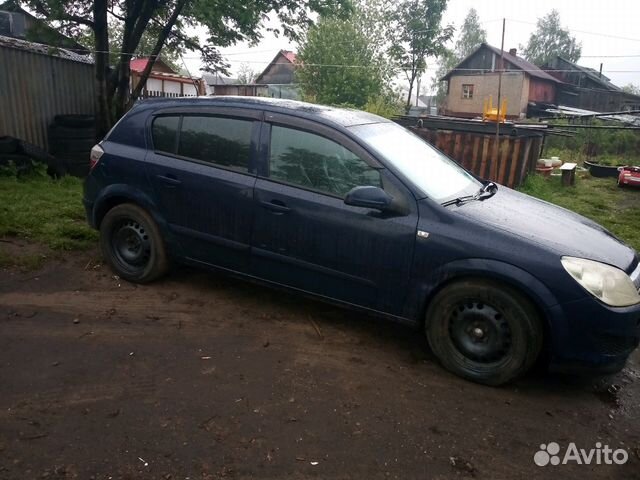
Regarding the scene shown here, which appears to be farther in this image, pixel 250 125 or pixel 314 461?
pixel 250 125

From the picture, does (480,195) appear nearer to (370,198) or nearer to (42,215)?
(370,198)

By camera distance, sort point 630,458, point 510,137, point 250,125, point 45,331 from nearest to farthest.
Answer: point 630,458
point 45,331
point 250,125
point 510,137

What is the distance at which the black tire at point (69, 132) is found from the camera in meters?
8.89

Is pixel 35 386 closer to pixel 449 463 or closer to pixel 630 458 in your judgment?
pixel 449 463

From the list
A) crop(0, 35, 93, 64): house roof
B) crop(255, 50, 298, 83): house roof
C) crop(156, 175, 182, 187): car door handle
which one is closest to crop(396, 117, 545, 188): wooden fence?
crop(156, 175, 182, 187): car door handle

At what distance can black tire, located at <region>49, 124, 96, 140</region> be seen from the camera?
8.89 meters

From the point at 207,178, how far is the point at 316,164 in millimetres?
924

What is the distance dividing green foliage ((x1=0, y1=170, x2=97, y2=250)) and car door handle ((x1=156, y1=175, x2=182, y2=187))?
1.70 metres

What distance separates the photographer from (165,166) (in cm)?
406

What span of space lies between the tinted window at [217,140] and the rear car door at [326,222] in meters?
0.19

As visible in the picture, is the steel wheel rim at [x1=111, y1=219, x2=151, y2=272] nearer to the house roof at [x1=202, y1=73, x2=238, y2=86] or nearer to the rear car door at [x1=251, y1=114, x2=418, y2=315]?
the rear car door at [x1=251, y1=114, x2=418, y2=315]

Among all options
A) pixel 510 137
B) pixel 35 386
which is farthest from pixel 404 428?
pixel 510 137

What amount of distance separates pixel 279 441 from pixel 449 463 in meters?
0.87

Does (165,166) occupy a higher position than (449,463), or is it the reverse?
(165,166)
